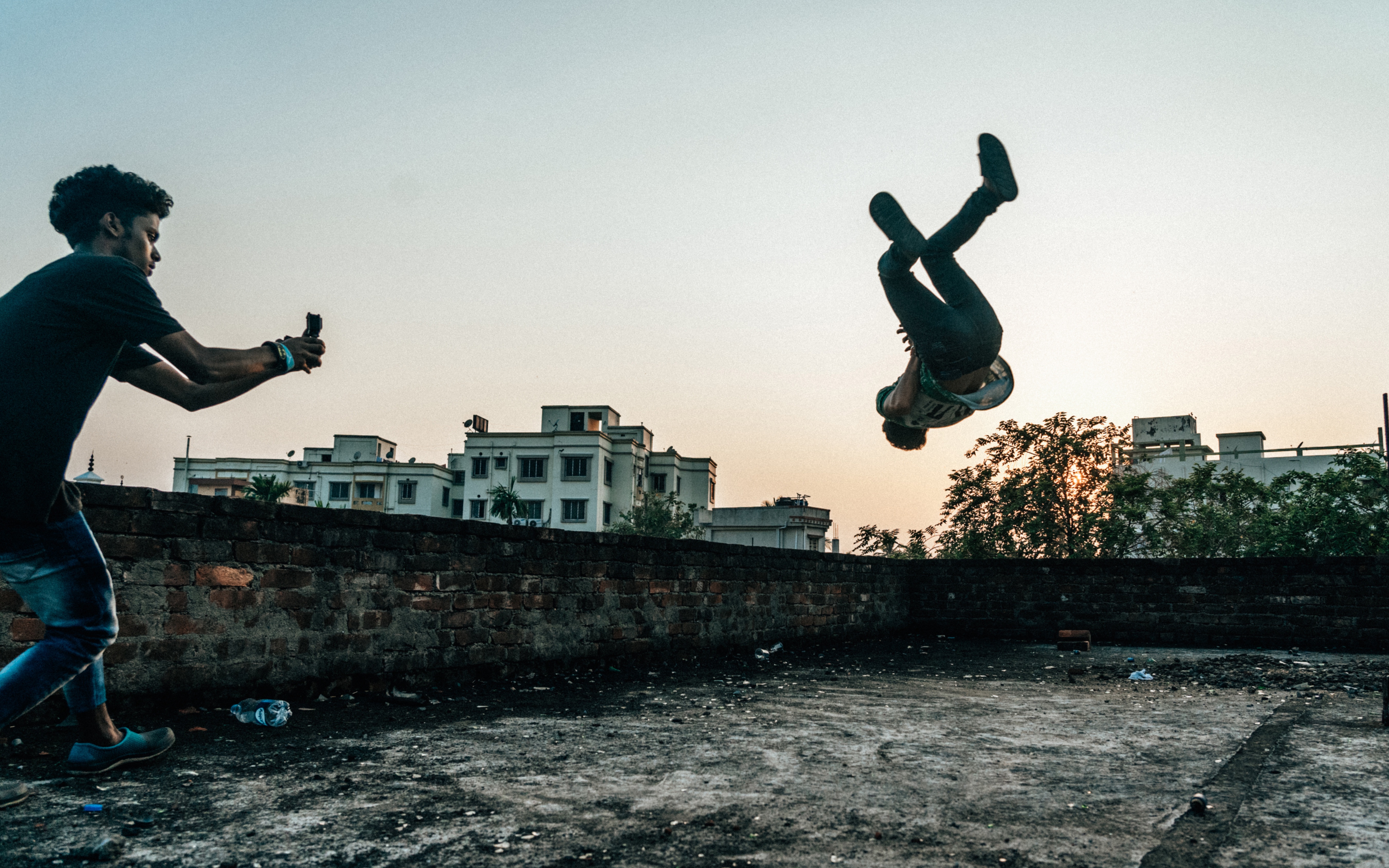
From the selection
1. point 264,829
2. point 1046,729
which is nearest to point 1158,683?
point 1046,729

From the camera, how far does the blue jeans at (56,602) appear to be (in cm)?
260

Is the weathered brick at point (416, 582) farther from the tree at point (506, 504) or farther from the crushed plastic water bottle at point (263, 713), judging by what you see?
the tree at point (506, 504)

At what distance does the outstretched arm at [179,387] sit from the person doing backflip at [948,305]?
4174 mm

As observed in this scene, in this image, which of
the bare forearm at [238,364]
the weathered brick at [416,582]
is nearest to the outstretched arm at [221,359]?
the bare forearm at [238,364]

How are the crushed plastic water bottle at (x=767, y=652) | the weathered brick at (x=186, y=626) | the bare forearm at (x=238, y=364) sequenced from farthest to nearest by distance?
the crushed plastic water bottle at (x=767, y=652) → the weathered brick at (x=186, y=626) → the bare forearm at (x=238, y=364)

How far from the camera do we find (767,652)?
10.3 meters

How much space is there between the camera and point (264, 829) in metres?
2.67

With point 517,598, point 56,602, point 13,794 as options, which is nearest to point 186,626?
point 13,794

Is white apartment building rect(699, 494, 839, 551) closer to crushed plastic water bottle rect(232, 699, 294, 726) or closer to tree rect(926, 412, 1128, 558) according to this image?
tree rect(926, 412, 1128, 558)

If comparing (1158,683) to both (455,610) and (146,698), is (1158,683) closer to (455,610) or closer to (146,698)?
(455,610)

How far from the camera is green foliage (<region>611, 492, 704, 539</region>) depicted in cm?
4628

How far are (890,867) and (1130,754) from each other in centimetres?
242

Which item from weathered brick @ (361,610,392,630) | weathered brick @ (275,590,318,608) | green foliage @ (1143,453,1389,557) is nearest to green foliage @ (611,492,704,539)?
green foliage @ (1143,453,1389,557)

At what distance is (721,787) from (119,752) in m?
2.23
